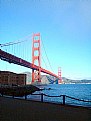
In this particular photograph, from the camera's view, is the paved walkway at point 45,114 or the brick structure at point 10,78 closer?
the paved walkway at point 45,114

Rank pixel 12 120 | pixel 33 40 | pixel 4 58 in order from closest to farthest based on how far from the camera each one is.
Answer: pixel 12 120
pixel 4 58
pixel 33 40

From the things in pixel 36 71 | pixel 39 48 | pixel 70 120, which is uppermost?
pixel 39 48

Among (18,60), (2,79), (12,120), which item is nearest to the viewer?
(12,120)

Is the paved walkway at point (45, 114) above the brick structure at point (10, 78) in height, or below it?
below

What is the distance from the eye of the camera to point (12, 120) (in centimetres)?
560

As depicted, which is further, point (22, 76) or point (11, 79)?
point (22, 76)

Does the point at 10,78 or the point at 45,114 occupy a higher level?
the point at 10,78

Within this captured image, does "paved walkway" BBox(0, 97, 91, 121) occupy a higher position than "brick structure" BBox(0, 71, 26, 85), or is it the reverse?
"brick structure" BBox(0, 71, 26, 85)

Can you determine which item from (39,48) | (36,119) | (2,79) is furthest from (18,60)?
(36,119)

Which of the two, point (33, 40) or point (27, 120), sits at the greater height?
point (33, 40)

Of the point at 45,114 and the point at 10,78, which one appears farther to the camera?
the point at 10,78

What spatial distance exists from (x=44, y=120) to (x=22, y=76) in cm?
6621

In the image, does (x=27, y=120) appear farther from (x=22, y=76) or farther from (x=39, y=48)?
(x=22, y=76)

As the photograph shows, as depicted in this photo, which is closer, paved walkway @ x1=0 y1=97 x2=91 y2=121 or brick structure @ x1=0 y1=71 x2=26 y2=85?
paved walkway @ x1=0 y1=97 x2=91 y2=121
